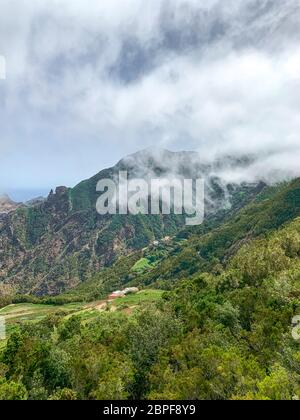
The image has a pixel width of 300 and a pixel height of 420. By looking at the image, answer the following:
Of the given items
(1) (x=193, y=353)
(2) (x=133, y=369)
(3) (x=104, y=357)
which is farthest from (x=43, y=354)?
(1) (x=193, y=353)

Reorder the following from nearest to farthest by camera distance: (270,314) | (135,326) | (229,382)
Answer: (229,382) → (270,314) → (135,326)

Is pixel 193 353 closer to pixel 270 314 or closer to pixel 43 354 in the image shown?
pixel 270 314

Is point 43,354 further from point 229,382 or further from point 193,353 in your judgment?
point 229,382

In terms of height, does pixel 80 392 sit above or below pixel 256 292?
below

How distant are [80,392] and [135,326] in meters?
32.7
